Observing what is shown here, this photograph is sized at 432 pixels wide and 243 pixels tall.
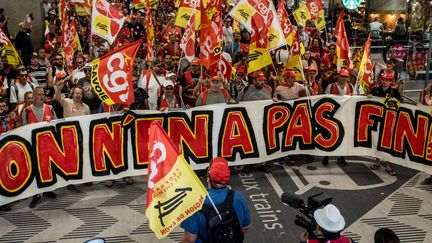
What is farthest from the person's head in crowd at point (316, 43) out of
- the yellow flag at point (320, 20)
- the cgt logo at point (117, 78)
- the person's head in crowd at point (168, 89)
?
the cgt logo at point (117, 78)

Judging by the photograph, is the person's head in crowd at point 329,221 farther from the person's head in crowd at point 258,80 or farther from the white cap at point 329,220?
the person's head in crowd at point 258,80

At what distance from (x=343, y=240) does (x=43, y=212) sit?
533 cm

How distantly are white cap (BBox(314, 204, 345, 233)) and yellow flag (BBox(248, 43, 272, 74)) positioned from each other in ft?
18.1

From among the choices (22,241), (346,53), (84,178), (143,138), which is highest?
(346,53)

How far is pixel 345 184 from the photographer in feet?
29.6

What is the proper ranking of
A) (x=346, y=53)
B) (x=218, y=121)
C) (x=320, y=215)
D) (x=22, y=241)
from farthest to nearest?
(x=346, y=53)
(x=218, y=121)
(x=22, y=241)
(x=320, y=215)

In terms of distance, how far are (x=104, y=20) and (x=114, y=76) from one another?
10.8 feet

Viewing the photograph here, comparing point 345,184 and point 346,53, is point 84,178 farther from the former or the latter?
point 346,53

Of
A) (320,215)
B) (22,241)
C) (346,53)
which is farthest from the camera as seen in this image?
(346,53)

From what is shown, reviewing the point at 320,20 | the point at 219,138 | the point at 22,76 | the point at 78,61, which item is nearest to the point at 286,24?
the point at 320,20

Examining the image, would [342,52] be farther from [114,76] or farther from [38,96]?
[38,96]

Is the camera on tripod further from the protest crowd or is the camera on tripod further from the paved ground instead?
the protest crowd

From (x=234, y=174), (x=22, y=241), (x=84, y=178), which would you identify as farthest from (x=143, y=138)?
(x=22, y=241)

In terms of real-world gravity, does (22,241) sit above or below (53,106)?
below
